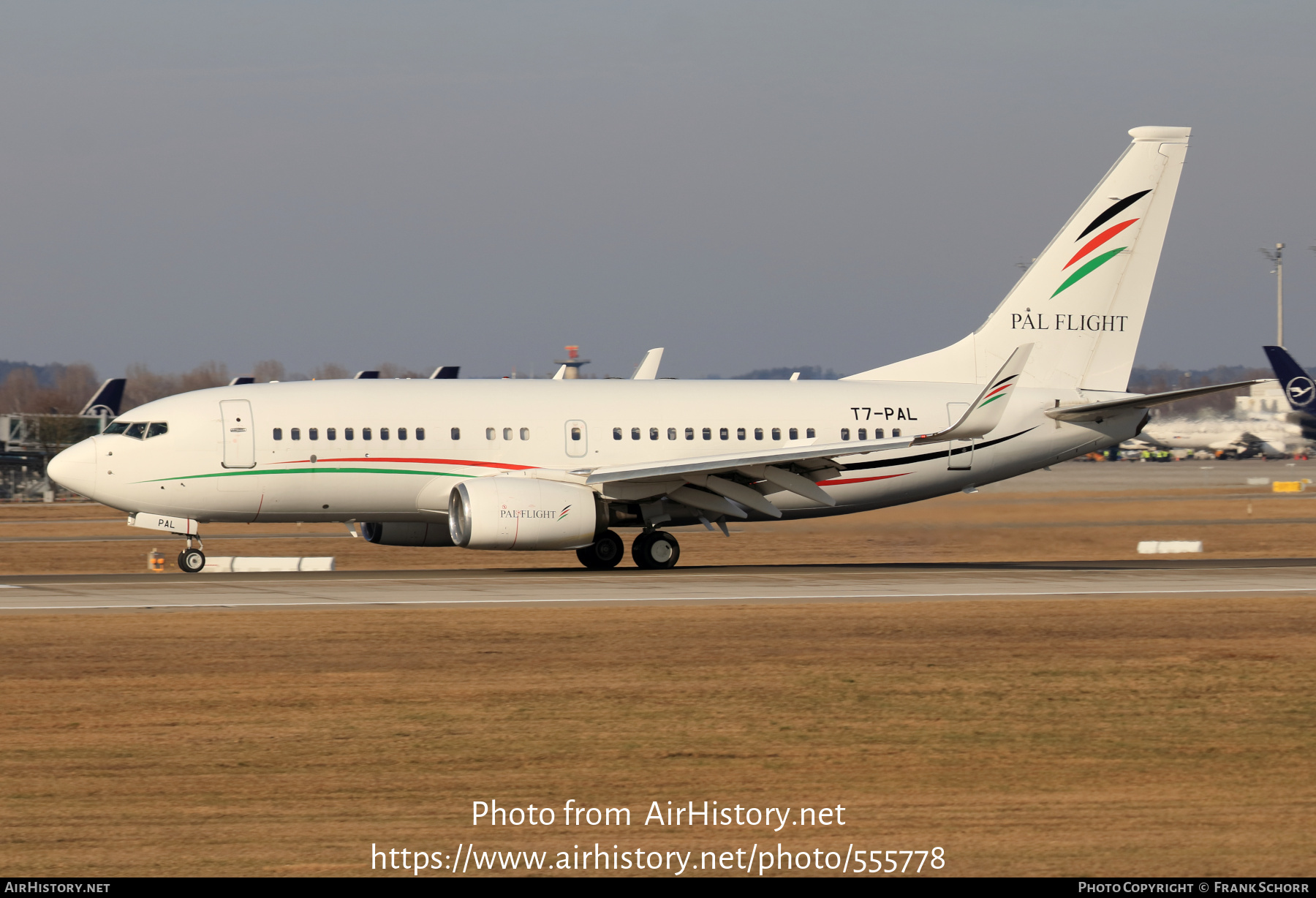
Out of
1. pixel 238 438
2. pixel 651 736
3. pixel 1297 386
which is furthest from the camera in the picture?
pixel 1297 386

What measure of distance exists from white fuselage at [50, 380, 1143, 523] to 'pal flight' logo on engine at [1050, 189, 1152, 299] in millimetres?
2921

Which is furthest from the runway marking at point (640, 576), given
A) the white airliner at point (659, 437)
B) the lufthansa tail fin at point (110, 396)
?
the lufthansa tail fin at point (110, 396)

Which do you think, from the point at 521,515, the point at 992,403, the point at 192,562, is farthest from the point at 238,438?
the point at 992,403

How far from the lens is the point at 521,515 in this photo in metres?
28.9

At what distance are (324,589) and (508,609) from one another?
5000mm

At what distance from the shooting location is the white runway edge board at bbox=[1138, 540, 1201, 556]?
39.4 m

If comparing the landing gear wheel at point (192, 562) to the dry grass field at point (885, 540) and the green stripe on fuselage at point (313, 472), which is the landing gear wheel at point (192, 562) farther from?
the dry grass field at point (885, 540)

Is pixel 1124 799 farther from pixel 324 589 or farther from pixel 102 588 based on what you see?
pixel 102 588

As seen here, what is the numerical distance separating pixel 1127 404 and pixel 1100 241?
16.3 ft

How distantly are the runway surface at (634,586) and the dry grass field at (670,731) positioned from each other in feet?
4.58

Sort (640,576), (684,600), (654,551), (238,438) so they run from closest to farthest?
(684,600) < (640,576) < (238,438) < (654,551)

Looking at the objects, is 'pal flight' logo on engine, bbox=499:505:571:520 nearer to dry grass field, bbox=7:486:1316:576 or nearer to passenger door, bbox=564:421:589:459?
passenger door, bbox=564:421:589:459

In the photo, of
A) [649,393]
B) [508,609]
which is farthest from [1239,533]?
[508,609]

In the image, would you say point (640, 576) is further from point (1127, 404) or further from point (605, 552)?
point (1127, 404)
